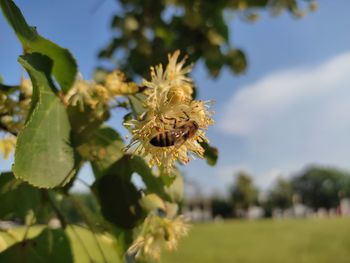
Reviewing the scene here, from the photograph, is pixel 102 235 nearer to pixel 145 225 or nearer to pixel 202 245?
pixel 145 225

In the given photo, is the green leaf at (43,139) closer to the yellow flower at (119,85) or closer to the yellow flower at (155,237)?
the yellow flower at (119,85)

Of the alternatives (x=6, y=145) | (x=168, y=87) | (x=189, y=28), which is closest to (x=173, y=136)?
(x=168, y=87)

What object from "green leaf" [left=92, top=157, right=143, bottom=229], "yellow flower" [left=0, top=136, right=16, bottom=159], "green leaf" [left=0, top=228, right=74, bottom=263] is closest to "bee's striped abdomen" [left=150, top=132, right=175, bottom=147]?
"green leaf" [left=92, top=157, right=143, bottom=229]

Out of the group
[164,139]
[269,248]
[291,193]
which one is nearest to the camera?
[164,139]

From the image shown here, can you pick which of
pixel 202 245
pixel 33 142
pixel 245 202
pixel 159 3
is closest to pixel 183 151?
pixel 33 142

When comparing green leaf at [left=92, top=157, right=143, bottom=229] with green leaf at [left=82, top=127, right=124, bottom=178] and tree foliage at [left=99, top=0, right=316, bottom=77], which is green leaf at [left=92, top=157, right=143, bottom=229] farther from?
tree foliage at [left=99, top=0, right=316, bottom=77]

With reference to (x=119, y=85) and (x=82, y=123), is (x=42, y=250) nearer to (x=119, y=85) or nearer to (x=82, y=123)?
(x=82, y=123)
